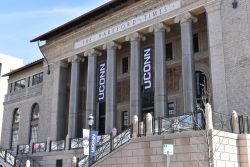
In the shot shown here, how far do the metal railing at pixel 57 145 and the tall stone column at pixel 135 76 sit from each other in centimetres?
758

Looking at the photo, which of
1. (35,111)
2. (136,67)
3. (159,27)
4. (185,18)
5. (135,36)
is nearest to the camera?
(185,18)

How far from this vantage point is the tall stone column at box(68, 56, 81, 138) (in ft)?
106

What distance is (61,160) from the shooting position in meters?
30.5

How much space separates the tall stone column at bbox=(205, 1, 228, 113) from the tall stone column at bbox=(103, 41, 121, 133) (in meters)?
8.99

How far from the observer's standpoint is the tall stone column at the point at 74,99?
3225cm

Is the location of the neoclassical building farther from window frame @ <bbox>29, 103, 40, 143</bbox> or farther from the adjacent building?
the adjacent building

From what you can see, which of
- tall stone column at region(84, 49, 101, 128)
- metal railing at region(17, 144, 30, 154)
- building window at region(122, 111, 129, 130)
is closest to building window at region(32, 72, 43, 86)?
metal railing at region(17, 144, 30, 154)

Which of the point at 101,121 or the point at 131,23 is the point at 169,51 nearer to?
the point at 131,23

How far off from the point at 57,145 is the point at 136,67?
10095 millimetres

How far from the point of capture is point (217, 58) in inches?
922

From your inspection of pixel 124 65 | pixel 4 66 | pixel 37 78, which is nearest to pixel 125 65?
pixel 124 65

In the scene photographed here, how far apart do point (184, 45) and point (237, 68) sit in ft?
15.1

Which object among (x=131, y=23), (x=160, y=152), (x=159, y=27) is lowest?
(x=160, y=152)

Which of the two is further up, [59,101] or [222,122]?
[59,101]
